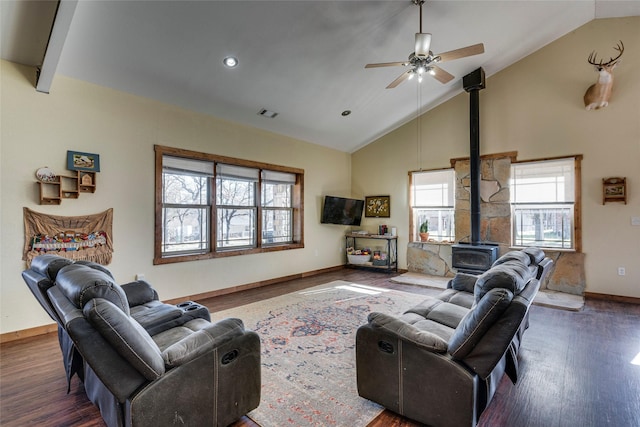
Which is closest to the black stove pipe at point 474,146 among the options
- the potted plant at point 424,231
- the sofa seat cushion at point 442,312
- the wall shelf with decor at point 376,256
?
the potted plant at point 424,231

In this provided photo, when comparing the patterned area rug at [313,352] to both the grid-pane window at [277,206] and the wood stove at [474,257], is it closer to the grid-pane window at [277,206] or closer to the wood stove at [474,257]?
the wood stove at [474,257]

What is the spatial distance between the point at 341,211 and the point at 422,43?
13.7 ft

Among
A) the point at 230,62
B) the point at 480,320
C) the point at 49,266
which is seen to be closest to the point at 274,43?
the point at 230,62

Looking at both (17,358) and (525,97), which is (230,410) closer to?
(17,358)

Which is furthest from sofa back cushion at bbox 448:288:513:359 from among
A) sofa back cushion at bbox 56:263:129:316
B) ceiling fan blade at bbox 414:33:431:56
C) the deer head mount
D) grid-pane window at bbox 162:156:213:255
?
the deer head mount

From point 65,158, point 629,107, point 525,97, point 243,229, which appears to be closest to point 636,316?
point 629,107

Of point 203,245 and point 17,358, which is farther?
point 203,245

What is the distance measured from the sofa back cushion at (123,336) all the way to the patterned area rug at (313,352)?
2.93ft

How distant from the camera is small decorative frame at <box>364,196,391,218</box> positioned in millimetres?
7145

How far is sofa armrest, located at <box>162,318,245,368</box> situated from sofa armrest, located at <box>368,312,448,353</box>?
0.89 m

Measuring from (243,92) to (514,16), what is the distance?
4.04 metres

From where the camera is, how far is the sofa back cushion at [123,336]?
1.32m

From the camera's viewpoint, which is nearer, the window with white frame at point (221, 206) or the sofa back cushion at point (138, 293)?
the sofa back cushion at point (138, 293)

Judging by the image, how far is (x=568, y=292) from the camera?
4.95m
